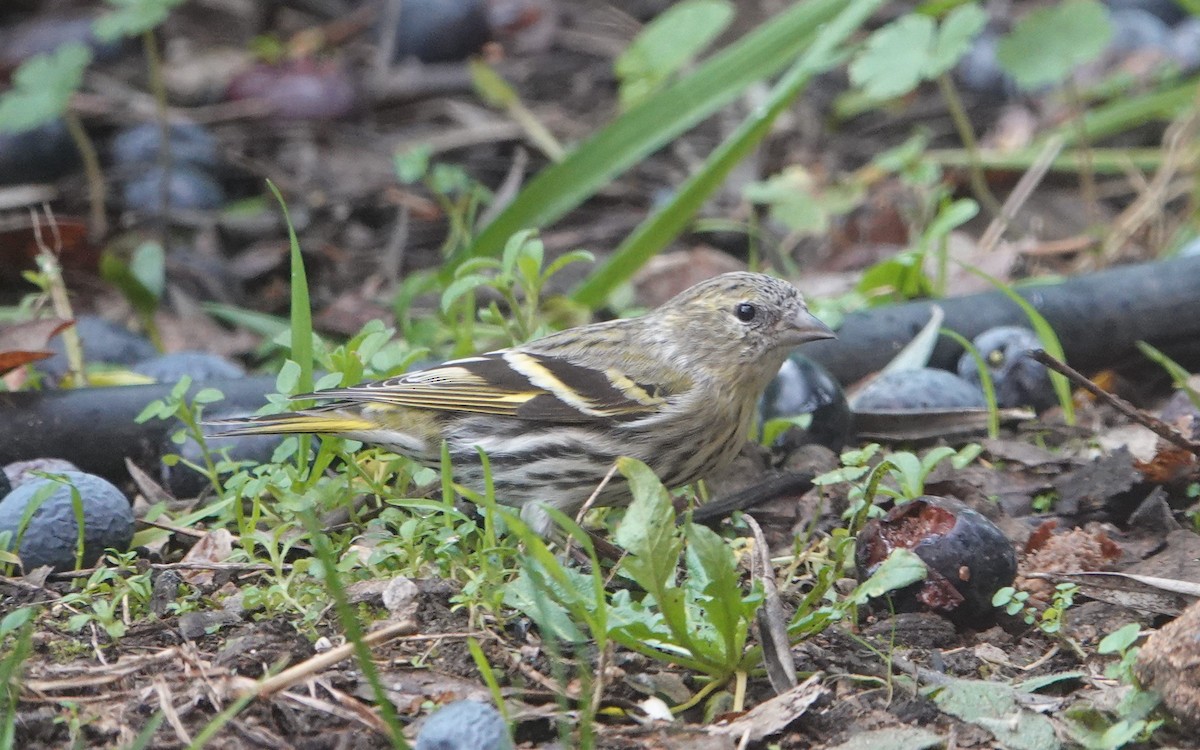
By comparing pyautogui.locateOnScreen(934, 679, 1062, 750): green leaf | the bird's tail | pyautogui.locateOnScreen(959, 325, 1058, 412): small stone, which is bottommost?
pyautogui.locateOnScreen(959, 325, 1058, 412): small stone

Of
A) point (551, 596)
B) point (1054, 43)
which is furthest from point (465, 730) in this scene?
point (1054, 43)

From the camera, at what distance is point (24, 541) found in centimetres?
312

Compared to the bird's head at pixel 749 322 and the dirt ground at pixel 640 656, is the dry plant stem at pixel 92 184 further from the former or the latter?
the bird's head at pixel 749 322

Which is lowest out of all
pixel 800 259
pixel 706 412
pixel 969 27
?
pixel 800 259

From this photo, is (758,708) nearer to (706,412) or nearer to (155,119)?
(706,412)

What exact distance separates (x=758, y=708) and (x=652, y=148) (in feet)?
10.7

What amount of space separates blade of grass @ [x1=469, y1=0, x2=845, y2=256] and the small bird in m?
1.68

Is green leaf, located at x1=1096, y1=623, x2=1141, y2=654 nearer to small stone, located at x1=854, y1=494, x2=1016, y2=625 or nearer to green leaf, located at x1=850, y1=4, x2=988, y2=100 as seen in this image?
small stone, located at x1=854, y1=494, x2=1016, y2=625

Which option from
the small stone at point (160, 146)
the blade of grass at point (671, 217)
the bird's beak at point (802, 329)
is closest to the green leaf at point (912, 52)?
the blade of grass at point (671, 217)

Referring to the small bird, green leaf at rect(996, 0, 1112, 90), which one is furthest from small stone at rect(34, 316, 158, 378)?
green leaf at rect(996, 0, 1112, 90)

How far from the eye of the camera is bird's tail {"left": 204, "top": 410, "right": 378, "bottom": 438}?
3.28 m

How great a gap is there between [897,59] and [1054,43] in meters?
0.77

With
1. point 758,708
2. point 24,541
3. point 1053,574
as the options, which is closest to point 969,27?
point 1053,574

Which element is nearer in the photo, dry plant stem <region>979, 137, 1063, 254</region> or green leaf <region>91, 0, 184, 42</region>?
green leaf <region>91, 0, 184, 42</region>
